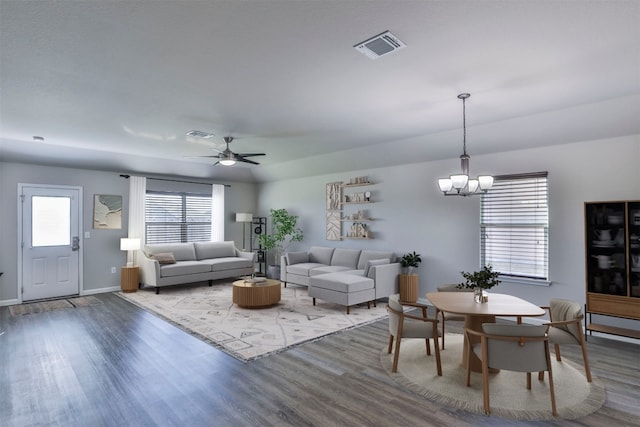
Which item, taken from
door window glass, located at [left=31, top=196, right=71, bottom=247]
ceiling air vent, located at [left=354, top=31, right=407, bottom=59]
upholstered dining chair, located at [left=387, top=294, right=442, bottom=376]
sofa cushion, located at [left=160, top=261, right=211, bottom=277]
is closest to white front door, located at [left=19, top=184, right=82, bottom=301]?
door window glass, located at [left=31, top=196, right=71, bottom=247]

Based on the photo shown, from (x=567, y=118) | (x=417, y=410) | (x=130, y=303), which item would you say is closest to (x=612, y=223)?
(x=567, y=118)

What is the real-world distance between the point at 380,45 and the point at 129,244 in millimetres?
6620

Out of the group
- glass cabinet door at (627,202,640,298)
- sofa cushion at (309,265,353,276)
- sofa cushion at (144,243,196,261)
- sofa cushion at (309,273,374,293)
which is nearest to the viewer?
glass cabinet door at (627,202,640,298)

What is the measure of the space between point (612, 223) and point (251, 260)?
690 centimetres

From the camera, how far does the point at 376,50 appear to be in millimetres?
2799

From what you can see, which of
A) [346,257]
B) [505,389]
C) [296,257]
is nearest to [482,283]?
[505,389]

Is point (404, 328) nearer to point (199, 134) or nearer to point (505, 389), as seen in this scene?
point (505, 389)

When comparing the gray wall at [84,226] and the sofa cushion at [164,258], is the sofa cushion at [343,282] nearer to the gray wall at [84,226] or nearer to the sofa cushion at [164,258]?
the sofa cushion at [164,258]

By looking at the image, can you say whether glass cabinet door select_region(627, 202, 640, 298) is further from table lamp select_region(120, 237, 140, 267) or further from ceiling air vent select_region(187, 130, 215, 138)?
table lamp select_region(120, 237, 140, 267)

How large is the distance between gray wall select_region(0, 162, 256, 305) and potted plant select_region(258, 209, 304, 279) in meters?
2.57

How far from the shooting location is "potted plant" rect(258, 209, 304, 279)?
858cm

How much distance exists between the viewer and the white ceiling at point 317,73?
Answer: 7.59 ft

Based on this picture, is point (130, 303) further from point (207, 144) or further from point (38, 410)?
point (38, 410)

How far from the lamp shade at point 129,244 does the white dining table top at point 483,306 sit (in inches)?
241
